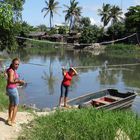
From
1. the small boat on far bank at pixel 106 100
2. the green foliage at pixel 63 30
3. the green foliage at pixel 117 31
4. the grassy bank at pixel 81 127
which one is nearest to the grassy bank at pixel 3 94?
the grassy bank at pixel 81 127

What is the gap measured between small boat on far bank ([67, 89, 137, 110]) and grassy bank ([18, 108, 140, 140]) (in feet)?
15.7

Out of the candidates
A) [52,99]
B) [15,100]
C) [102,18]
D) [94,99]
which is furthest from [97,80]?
[102,18]

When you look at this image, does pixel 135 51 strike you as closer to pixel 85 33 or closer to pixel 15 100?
pixel 85 33

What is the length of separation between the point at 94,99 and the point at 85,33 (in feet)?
153

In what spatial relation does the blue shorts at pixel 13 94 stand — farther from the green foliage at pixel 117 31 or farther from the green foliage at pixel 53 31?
the green foliage at pixel 53 31

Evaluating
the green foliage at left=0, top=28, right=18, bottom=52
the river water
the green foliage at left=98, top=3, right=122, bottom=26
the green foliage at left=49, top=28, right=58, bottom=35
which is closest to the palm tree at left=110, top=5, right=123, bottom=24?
the green foliage at left=98, top=3, right=122, bottom=26

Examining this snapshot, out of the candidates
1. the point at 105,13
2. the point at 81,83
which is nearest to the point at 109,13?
the point at 105,13

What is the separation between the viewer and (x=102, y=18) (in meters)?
69.0

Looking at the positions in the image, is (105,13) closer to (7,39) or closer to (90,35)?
(90,35)

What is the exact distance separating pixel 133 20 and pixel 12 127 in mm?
47812

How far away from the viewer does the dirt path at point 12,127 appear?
7.26 metres

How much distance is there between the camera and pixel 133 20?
2121 inches

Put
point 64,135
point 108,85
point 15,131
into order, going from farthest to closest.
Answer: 1. point 108,85
2. point 15,131
3. point 64,135

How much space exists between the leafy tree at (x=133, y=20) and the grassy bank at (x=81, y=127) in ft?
153
